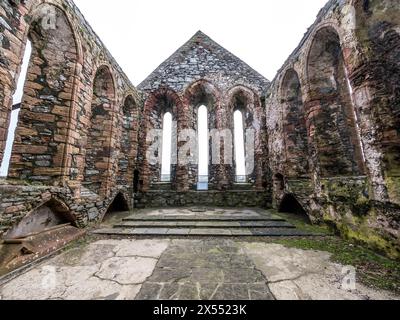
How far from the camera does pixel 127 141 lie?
7.00 m

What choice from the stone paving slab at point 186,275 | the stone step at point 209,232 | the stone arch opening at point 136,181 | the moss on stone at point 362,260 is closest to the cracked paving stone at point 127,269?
the stone paving slab at point 186,275

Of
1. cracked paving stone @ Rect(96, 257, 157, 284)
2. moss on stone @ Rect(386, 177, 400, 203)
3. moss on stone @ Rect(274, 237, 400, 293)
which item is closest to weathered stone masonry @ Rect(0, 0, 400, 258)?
moss on stone @ Rect(386, 177, 400, 203)

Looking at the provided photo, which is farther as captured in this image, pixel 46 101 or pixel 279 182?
pixel 279 182

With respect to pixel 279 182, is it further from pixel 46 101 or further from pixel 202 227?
pixel 46 101

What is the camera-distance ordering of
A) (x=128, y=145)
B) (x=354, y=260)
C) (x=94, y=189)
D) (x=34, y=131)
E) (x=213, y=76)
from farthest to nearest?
1. (x=213, y=76)
2. (x=128, y=145)
3. (x=94, y=189)
4. (x=34, y=131)
5. (x=354, y=260)

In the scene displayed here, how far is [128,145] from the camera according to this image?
7.02 metres

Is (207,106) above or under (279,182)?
above

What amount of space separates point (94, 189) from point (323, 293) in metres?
5.43

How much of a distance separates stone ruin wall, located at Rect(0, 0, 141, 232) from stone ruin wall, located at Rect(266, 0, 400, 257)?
566 cm

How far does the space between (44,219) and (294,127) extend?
284 inches

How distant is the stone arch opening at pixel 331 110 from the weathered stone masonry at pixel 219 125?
1.0 inches

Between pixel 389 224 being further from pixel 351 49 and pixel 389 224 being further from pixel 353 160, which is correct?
pixel 351 49

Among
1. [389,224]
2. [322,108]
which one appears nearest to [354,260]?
[389,224]

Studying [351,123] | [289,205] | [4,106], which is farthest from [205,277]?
[351,123]
